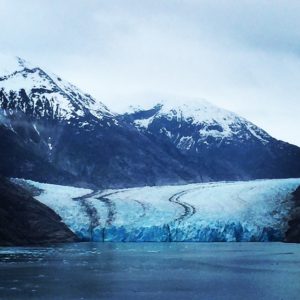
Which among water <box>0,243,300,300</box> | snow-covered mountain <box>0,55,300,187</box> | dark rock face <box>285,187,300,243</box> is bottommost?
water <box>0,243,300,300</box>

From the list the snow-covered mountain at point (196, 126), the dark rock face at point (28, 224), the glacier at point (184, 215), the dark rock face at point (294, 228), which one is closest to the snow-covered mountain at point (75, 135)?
the snow-covered mountain at point (196, 126)

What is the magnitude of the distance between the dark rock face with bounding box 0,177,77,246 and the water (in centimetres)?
1176

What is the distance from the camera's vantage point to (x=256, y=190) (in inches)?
2266

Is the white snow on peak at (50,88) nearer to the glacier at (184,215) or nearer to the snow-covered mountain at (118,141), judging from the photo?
the snow-covered mountain at (118,141)

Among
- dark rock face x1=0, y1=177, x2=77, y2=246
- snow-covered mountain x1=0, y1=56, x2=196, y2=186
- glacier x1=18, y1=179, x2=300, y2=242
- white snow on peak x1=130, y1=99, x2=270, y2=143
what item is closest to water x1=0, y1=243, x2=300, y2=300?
glacier x1=18, y1=179, x2=300, y2=242

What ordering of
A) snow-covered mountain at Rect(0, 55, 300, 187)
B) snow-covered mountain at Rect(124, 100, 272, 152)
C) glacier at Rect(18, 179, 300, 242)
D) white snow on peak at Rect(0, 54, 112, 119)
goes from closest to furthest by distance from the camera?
1. glacier at Rect(18, 179, 300, 242)
2. snow-covered mountain at Rect(0, 55, 300, 187)
3. white snow on peak at Rect(0, 54, 112, 119)
4. snow-covered mountain at Rect(124, 100, 272, 152)

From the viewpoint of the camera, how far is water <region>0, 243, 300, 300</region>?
72.3 feet

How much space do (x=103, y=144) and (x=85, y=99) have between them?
1219cm

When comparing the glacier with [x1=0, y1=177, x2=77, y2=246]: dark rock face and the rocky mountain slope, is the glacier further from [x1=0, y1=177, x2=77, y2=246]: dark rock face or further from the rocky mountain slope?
the rocky mountain slope

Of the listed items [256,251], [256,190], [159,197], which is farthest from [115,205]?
[256,251]

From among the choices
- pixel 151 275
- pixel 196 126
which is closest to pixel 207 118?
pixel 196 126

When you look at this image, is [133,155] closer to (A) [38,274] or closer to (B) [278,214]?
(B) [278,214]

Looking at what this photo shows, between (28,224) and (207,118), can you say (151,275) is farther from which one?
(207,118)

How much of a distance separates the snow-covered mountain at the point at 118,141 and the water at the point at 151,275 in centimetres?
5407
